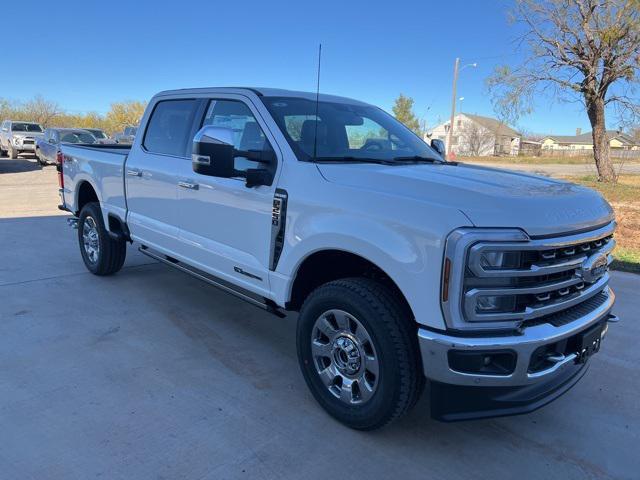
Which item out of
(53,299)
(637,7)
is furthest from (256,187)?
(637,7)

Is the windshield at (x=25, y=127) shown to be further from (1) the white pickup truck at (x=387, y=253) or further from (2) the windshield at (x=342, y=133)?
(2) the windshield at (x=342, y=133)

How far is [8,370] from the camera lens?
3.59 metres

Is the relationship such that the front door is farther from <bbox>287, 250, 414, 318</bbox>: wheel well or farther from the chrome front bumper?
the chrome front bumper

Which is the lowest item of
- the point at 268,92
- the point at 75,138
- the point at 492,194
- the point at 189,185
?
the point at 189,185

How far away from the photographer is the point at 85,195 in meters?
6.26

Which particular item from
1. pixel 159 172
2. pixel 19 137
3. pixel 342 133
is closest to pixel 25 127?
pixel 19 137

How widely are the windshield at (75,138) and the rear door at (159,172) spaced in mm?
15765

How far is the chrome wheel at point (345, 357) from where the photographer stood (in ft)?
9.35

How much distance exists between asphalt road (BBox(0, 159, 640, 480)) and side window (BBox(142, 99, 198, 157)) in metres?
1.52

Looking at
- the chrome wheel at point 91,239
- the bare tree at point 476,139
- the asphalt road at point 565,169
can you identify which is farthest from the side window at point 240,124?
the bare tree at point 476,139

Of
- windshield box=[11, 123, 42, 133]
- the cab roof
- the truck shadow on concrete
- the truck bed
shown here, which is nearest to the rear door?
the cab roof

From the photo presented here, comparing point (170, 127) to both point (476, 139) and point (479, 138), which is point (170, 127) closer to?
point (476, 139)

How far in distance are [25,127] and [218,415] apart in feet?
86.2

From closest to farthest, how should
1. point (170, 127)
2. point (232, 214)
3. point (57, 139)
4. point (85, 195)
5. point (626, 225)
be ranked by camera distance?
point (232, 214)
point (170, 127)
point (85, 195)
point (626, 225)
point (57, 139)
